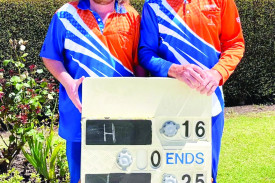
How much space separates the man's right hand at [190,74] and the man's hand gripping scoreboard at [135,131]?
43mm

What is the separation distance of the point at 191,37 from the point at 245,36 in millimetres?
5225

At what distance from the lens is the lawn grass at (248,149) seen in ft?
15.4

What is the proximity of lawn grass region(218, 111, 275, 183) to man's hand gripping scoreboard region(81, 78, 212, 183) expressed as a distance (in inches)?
104

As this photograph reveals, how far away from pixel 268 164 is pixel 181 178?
126 inches

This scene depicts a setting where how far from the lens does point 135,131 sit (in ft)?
6.72

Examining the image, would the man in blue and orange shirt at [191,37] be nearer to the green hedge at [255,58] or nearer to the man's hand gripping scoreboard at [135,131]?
the man's hand gripping scoreboard at [135,131]

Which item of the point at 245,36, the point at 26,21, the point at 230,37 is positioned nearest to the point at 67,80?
the point at 230,37

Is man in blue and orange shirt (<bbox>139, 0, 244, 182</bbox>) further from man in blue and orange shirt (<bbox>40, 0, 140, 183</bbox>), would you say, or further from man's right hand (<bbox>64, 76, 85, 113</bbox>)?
man's right hand (<bbox>64, 76, 85, 113</bbox>)

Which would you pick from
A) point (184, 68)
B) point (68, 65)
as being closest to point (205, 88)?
point (184, 68)

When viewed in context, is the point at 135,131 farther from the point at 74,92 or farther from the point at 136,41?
the point at 136,41

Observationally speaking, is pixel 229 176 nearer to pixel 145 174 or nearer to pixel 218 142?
pixel 218 142

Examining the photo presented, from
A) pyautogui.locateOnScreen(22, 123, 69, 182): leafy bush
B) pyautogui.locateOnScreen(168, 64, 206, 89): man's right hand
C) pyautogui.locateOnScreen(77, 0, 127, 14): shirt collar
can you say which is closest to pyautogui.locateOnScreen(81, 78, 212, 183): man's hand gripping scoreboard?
pyautogui.locateOnScreen(168, 64, 206, 89): man's right hand

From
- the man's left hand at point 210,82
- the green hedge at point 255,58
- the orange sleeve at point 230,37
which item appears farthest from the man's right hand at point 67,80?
the green hedge at point 255,58

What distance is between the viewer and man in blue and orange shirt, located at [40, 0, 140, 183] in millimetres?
2375
